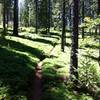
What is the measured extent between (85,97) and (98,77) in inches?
158

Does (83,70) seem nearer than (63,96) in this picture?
No

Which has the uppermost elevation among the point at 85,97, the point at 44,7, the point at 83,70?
the point at 44,7

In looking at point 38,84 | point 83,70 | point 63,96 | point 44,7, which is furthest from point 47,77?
point 44,7

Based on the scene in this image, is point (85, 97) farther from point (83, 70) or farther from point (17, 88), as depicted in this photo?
point (17, 88)

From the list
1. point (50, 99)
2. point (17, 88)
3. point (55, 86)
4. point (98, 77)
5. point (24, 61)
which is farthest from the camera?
point (24, 61)

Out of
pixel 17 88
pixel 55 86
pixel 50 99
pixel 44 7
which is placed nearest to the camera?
pixel 50 99

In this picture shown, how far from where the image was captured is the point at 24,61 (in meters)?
27.7

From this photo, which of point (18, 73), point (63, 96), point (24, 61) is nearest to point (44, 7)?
point (24, 61)

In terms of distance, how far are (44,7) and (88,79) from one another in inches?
2284

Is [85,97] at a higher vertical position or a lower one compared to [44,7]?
lower

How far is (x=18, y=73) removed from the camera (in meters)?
22.8

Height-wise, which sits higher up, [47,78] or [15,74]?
[15,74]

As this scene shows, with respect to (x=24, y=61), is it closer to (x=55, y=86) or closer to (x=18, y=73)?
(x=18, y=73)

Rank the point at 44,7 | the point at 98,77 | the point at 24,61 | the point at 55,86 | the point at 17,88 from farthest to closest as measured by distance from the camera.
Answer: the point at 44,7 → the point at 24,61 → the point at 98,77 → the point at 55,86 → the point at 17,88
